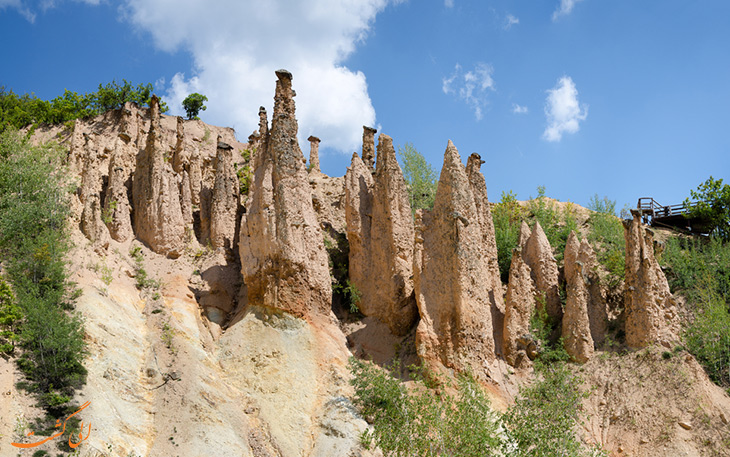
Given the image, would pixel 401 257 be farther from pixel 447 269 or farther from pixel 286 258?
pixel 286 258

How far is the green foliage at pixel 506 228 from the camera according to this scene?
3241 cm

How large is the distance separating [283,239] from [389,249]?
505cm

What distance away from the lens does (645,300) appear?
1016 inches

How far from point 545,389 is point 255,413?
10.2 metres

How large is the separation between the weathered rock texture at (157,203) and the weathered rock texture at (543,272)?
14.9 metres

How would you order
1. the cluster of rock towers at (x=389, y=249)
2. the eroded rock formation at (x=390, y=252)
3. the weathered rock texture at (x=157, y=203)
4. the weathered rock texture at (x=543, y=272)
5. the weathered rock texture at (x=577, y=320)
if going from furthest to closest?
1. the weathered rock texture at (x=543, y=272)
2. the weathered rock texture at (x=157, y=203)
3. the eroded rock formation at (x=390, y=252)
4. the weathered rock texture at (x=577, y=320)
5. the cluster of rock towers at (x=389, y=249)

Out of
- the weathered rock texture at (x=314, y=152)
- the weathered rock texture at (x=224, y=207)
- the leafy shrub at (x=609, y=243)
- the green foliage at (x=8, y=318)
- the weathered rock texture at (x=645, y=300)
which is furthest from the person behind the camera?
the weathered rock texture at (x=314, y=152)

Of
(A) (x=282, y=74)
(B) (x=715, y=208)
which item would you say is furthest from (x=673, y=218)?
(A) (x=282, y=74)

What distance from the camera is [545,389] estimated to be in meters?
23.4

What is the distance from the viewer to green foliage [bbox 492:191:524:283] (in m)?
32.4

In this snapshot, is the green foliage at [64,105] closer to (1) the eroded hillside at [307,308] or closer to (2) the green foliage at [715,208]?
(1) the eroded hillside at [307,308]

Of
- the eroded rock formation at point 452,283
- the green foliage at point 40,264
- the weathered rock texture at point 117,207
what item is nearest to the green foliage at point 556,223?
the eroded rock formation at point 452,283

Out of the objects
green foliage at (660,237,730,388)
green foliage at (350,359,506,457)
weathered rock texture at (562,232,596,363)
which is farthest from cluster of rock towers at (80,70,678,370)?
green foliage at (350,359,506,457)

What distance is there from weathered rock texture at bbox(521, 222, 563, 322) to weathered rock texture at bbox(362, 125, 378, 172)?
30.6ft
